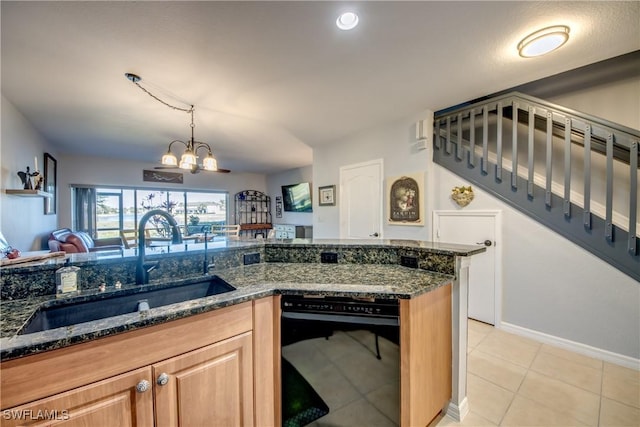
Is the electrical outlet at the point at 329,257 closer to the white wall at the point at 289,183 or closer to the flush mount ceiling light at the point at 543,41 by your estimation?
the flush mount ceiling light at the point at 543,41

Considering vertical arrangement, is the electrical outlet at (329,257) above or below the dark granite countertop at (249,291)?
above

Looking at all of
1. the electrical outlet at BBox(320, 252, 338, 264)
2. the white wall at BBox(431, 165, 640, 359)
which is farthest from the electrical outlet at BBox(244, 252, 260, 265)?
the white wall at BBox(431, 165, 640, 359)

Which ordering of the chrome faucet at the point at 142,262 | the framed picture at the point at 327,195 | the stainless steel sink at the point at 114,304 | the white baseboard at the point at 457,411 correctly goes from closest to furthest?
1. the stainless steel sink at the point at 114,304
2. the chrome faucet at the point at 142,262
3. the white baseboard at the point at 457,411
4. the framed picture at the point at 327,195

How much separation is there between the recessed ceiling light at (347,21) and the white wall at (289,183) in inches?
199

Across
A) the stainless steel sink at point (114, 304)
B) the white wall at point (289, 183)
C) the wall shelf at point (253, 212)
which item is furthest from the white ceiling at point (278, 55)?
the wall shelf at point (253, 212)

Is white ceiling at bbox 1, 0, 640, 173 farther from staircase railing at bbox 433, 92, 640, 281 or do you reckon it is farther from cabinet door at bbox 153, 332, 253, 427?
cabinet door at bbox 153, 332, 253, 427

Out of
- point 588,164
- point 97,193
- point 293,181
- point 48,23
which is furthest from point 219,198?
point 588,164

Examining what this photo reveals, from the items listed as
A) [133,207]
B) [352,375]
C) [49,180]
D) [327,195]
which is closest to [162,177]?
[133,207]

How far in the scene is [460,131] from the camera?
2.90 m

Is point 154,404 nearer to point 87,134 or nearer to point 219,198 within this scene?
point 87,134

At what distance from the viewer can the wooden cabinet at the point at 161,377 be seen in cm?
74

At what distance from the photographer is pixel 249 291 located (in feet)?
3.82

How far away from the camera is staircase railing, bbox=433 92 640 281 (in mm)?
2084

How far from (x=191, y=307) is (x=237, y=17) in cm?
171
